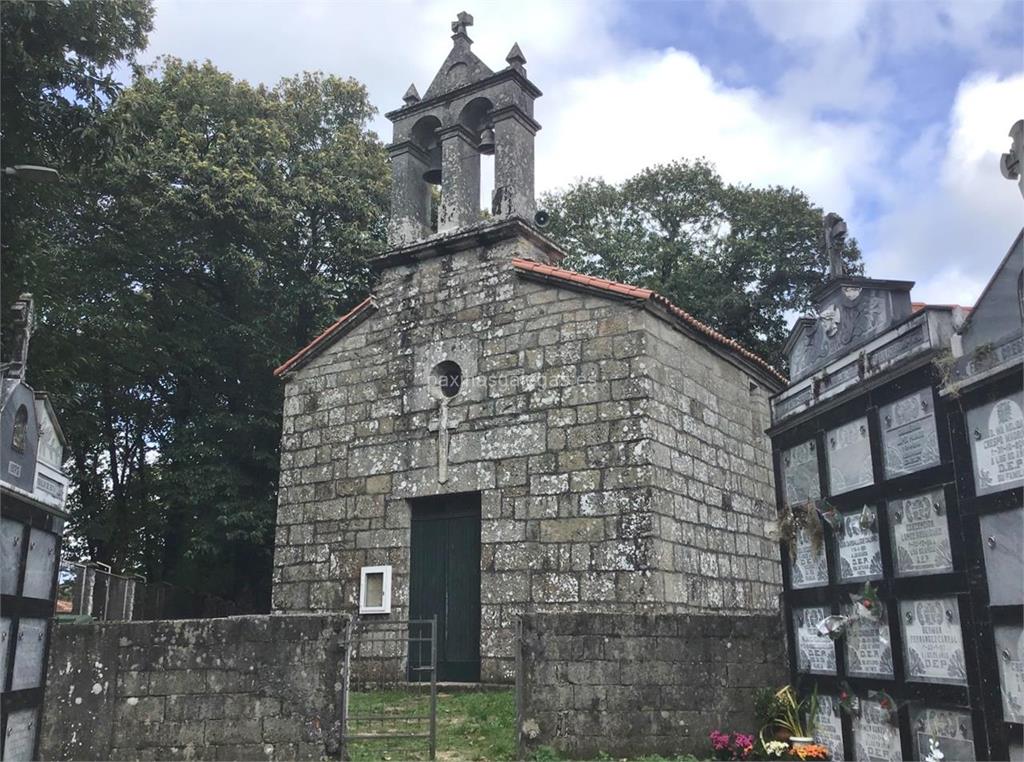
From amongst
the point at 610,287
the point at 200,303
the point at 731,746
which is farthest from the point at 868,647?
the point at 200,303

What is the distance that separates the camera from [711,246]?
23906mm

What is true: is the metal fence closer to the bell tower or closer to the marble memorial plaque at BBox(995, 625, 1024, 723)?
the bell tower

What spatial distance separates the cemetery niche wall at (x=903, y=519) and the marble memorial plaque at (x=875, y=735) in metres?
0.01

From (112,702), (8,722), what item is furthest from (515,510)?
(8,722)

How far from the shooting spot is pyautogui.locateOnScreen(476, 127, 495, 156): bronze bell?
487 inches

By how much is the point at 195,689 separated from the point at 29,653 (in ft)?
4.11

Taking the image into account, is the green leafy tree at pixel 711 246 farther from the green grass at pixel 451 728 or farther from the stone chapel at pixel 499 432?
the green grass at pixel 451 728


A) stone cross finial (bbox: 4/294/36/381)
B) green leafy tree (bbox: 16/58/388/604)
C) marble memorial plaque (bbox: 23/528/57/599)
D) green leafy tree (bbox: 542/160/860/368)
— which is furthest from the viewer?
green leafy tree (bbox: 542/160/860/368)

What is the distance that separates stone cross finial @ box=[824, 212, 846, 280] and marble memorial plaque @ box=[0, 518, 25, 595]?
650 cm

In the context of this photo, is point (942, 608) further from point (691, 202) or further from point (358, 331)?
point (691, 202)

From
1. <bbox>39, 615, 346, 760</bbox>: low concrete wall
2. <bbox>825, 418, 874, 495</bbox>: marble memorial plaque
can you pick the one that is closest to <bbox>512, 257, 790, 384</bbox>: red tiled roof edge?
<bbox>825, 418, 874, 495</bbox>: marble memorial plaque

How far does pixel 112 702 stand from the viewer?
7.14 meters

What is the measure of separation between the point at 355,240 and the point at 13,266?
918 cm

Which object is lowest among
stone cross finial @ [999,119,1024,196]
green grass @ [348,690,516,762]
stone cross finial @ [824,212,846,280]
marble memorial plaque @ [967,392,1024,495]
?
green grass @ [348,690,516,762]
